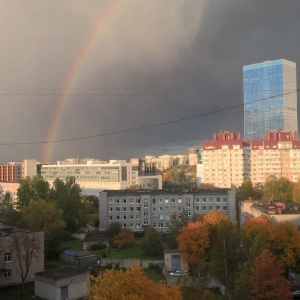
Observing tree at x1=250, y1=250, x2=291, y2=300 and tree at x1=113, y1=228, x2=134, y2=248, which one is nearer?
tree at x1=250, y1=250, x2=291, y2=300

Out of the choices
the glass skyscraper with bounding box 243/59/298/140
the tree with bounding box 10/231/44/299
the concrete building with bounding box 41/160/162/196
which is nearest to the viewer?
the tree with bounding box 10/231/44/299

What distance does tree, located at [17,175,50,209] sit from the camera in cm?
2852

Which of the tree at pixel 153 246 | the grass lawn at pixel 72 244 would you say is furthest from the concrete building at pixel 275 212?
the grass lawn at pixel 72 244

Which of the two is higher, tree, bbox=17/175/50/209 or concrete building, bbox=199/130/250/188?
concrete building, bbox=199/130/250/188

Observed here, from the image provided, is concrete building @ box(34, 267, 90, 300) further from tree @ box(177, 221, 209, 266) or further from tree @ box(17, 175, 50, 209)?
tree @ box(17, 175, 50, 209)

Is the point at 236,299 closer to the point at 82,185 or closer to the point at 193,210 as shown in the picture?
the point at 193,210

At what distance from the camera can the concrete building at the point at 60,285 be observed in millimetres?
11781

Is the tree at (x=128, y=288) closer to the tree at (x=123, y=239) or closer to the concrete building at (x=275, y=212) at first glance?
the concrete building at (x=275, y=212)

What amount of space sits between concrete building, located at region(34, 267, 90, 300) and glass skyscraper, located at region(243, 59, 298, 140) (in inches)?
3585

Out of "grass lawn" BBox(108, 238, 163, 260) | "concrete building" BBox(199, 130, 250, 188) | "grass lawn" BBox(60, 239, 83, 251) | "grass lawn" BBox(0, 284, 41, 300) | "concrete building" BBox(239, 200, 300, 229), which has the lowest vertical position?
"grass lawn" BBox(60, 239, 83, 251)

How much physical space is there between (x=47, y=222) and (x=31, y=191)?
936 centimetres

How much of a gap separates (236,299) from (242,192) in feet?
91.9

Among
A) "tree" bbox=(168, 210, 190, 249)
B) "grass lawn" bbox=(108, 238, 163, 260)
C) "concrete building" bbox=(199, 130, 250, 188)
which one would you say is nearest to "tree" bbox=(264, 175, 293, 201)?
"concrete building" bbox=(199, 130, 250, 188)

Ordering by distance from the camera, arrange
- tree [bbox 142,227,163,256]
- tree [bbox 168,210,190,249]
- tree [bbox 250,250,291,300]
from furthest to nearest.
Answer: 1. tree [bbox 142,227,163,256]
2. tree [bbox 168,210,190,249]
3. tree [bbox 250,250,291,300]
